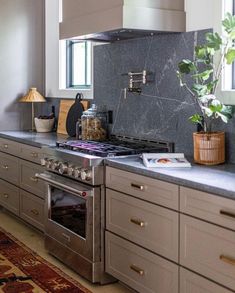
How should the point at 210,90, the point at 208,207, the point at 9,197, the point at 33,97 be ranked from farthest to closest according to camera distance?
the point at 33,97, the point at 9,197, the point at 210,90, the point at 208,207

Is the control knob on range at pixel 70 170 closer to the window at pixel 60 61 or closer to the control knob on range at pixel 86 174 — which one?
the control knob on range at pixel 86 174

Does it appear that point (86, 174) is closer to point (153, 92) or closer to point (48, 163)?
point (48, 163)

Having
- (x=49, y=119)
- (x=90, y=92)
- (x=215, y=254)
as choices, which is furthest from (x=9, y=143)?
(x=215, y=254)

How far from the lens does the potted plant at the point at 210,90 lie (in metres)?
2.93

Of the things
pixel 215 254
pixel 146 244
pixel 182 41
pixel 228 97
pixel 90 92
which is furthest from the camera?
pixel 90 92

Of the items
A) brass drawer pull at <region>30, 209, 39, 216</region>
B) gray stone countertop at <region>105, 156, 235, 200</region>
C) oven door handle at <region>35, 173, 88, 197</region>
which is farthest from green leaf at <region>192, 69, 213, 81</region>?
brass drawer pull at <region>30, 209, 39, 216</region>

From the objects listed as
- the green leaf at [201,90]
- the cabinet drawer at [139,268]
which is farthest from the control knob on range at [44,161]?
the green leaf at [201,90]

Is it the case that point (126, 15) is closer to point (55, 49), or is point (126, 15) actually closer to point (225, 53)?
point (225, 53)

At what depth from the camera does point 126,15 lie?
335cm

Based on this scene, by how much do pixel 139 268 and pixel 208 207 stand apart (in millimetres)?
784

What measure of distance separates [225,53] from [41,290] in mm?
1869

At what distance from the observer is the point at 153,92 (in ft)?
12.4

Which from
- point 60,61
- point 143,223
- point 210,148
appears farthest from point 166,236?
point 60,61

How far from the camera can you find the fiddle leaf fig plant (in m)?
2.92
